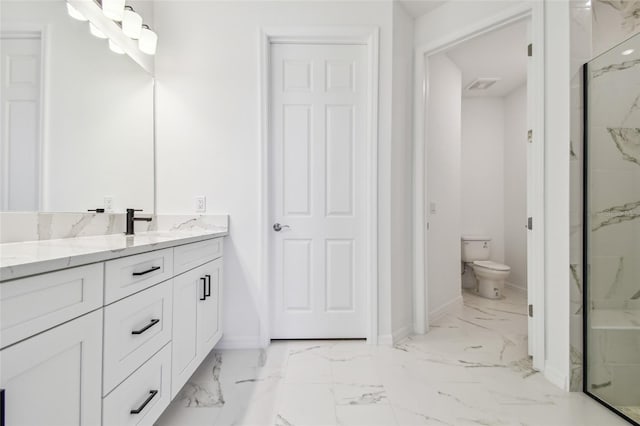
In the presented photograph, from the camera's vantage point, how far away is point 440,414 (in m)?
1.36

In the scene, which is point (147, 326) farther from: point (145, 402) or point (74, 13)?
point (74, 13)

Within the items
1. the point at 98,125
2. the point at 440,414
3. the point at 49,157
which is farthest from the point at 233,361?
the point at 98,125

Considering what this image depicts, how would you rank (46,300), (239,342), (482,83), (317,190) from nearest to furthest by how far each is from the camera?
(46,300), (239,342), (317,190), (482,83)

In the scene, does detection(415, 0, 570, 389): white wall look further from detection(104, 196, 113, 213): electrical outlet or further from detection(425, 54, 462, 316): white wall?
detection(104, 196, 113, 213): electrical outlet

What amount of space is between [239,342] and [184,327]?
0.76m

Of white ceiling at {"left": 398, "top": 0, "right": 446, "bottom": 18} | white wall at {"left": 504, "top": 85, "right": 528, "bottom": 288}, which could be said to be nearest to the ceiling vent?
white wall at {"left": 504, "top": 85, "right": 528, "bottom": 288}

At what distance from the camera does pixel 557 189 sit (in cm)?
163

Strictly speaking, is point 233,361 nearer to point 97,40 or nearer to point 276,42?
point 97,40

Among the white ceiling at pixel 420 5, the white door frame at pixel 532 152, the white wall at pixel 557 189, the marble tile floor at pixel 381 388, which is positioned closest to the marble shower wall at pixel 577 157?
the white wall at pixel 557 189

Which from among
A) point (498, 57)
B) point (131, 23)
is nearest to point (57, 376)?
point (131, 23)

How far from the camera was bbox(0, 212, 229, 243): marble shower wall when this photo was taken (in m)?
1.17

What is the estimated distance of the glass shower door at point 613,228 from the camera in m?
1.43

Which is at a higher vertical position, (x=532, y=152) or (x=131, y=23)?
(x=131, y=23)

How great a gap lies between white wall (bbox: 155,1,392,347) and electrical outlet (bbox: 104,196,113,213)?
41 cm
